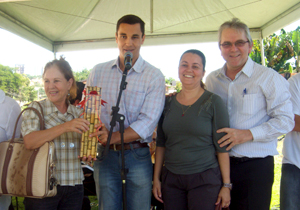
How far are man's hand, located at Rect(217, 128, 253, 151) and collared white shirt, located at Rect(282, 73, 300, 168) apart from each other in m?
0.61

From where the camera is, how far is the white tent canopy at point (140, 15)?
4168 mm

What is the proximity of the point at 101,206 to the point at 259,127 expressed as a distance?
1.46m

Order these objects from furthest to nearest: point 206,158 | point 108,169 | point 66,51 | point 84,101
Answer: point 66,51 → point 108,169 → point 206,158 → point 84,101

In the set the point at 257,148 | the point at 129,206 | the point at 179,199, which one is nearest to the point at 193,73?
the point at 257,148

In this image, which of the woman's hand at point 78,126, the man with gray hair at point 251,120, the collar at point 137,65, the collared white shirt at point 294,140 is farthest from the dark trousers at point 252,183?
the woman's hand at point 78,126

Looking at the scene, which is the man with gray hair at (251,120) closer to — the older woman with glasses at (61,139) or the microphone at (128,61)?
the microphone at (128,61)

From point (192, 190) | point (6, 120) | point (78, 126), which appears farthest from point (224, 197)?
point (6, 120)

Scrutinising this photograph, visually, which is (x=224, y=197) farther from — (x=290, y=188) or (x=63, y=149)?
(x=63, y=149)

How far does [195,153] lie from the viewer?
186 cm

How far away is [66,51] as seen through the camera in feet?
19.0

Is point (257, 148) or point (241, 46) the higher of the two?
point (241, 46)

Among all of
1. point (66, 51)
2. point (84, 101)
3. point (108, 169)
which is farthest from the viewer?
point (66, 51)

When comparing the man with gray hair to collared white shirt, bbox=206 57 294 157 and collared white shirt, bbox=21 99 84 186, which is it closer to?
collared white shirt, bbox=206 57 294 157

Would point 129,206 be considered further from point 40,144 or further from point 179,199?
point 40,144
